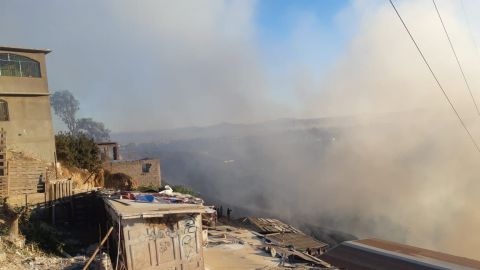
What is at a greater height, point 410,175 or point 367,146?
point 367,146

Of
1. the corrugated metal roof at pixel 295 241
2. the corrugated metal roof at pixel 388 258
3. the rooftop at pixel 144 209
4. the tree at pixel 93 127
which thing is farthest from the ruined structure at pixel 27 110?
Answer: the tree at pixel 93 127

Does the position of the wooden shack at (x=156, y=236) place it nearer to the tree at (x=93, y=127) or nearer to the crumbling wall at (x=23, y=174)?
the crumbling wall at (x=23, y=174)

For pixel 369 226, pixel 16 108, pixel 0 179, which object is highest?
pixel 16 108

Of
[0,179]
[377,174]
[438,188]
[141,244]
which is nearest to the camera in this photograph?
[141,244]

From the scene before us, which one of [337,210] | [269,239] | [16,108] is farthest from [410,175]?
[16,108]

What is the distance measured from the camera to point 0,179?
43.0ft

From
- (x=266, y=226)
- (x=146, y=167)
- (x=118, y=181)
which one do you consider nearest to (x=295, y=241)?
(x=266, y=226)

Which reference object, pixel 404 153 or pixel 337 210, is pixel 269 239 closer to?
pixel 337 210

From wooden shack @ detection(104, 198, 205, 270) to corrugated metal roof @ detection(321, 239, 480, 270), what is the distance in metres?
5.03

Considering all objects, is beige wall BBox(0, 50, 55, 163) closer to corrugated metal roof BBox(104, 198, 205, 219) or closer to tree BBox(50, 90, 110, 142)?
corrugated metal roof BBox(104, 198, 205, 219)

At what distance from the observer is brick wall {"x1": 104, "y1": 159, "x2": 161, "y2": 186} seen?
2289cm

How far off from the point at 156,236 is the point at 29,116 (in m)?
10.1

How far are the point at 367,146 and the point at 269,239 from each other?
3376 cm

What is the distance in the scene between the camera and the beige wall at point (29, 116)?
15.6 meters
